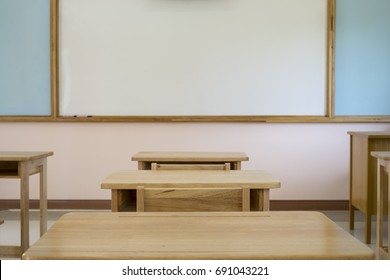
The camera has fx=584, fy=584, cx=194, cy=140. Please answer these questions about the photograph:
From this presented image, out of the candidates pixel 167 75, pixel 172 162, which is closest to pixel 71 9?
pixel 167 75

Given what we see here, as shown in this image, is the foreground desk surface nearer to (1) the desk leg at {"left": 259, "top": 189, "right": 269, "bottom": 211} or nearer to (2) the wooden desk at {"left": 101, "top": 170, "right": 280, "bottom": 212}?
(2) the wooden desk at {"left": 101, "top": 170, "right": 280, "bottom": 212}

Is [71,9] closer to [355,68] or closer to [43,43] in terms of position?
[43,43]

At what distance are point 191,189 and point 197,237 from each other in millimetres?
565

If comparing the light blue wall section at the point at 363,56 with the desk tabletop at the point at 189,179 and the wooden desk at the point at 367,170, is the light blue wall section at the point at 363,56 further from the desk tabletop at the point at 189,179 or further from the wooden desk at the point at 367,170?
the desk tabletop at the point at 189,179

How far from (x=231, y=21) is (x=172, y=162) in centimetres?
240

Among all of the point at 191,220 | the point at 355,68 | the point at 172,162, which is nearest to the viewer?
the point at 191,220

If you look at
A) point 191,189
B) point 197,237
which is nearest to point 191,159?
point 191,189

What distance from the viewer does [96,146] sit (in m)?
5.99

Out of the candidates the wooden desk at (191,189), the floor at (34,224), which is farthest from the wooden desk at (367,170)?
the wooden desk at (191,189)

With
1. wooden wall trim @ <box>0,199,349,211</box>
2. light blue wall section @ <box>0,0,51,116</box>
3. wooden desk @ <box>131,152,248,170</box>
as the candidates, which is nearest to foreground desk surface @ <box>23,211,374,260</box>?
wooden desk @ <box>131,152,248,170</box>

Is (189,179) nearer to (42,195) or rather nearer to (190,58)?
(42,195)

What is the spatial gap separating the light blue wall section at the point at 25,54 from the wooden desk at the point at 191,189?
332cm

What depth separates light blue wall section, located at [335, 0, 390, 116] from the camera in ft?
19.2

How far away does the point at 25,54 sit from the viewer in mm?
5922
